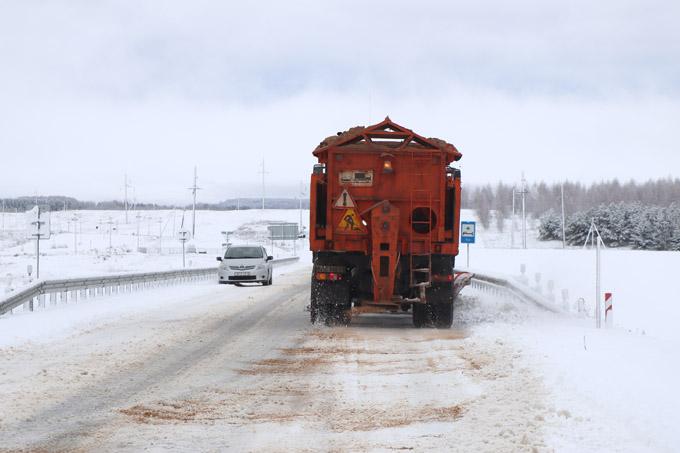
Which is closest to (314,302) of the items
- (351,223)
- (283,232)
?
(351,223)

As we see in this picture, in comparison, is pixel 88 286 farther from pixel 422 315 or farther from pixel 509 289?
pixel 509 289

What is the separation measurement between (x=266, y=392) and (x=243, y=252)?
84.9ft

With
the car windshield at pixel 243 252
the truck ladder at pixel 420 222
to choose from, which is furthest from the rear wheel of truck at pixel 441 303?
the car windshield at pixel 243 252

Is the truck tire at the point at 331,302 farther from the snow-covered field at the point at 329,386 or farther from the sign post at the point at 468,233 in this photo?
the sign post at the point at 468,233

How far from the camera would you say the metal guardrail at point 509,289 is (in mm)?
19411

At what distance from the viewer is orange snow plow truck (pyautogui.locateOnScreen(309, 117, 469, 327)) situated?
15.0 metres

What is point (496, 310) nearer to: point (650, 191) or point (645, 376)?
point (645, 376)

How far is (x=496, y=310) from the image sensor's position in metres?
20.0

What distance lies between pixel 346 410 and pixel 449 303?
8.11 m

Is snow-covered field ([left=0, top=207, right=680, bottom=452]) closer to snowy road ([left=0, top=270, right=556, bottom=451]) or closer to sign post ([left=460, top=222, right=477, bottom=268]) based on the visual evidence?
snowy road ([left=0, top=270, right=556, bottom=451])

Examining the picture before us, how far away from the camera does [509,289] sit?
24109 mm

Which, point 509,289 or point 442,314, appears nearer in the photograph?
point 442,314

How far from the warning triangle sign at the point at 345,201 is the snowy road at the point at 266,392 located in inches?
96.1

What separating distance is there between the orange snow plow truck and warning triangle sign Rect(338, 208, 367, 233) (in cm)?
2
